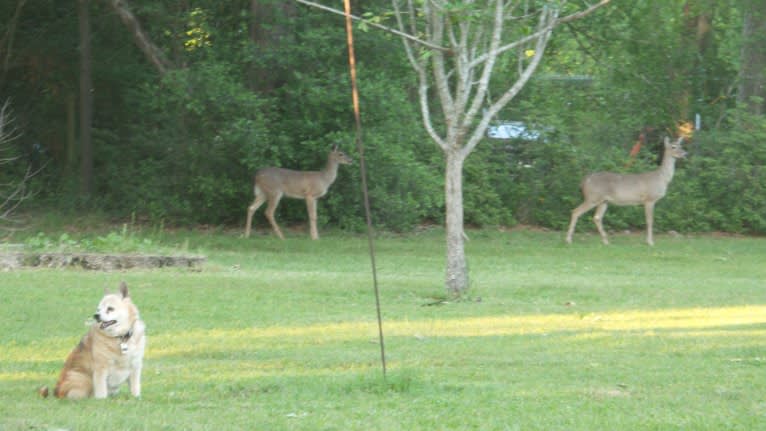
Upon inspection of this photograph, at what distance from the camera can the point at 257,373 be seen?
10.1 metres

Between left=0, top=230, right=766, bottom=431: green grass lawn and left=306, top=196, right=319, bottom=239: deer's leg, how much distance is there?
337cm

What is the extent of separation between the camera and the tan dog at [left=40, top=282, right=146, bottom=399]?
8383 millimetres

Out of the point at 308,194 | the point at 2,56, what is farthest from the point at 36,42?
the point at 308,194

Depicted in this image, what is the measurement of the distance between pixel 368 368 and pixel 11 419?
3.32m

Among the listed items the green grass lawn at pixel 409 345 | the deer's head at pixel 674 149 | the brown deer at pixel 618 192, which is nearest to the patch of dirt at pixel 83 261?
the green grass lawn at pixel 409 345

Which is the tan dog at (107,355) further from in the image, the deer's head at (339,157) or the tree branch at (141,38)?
the tree branch at (141,38)

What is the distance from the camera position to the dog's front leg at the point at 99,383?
8.55 m

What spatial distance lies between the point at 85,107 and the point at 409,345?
17364mm

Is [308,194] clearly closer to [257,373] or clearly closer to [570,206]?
[570,206]

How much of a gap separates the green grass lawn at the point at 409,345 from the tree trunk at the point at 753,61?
847cm

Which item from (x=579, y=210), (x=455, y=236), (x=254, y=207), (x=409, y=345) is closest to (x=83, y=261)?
(x=455, y=236)

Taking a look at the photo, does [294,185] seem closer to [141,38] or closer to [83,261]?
[141,38]

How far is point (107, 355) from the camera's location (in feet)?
27.7

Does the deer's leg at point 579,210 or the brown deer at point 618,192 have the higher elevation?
the brown deer at point 618,192
